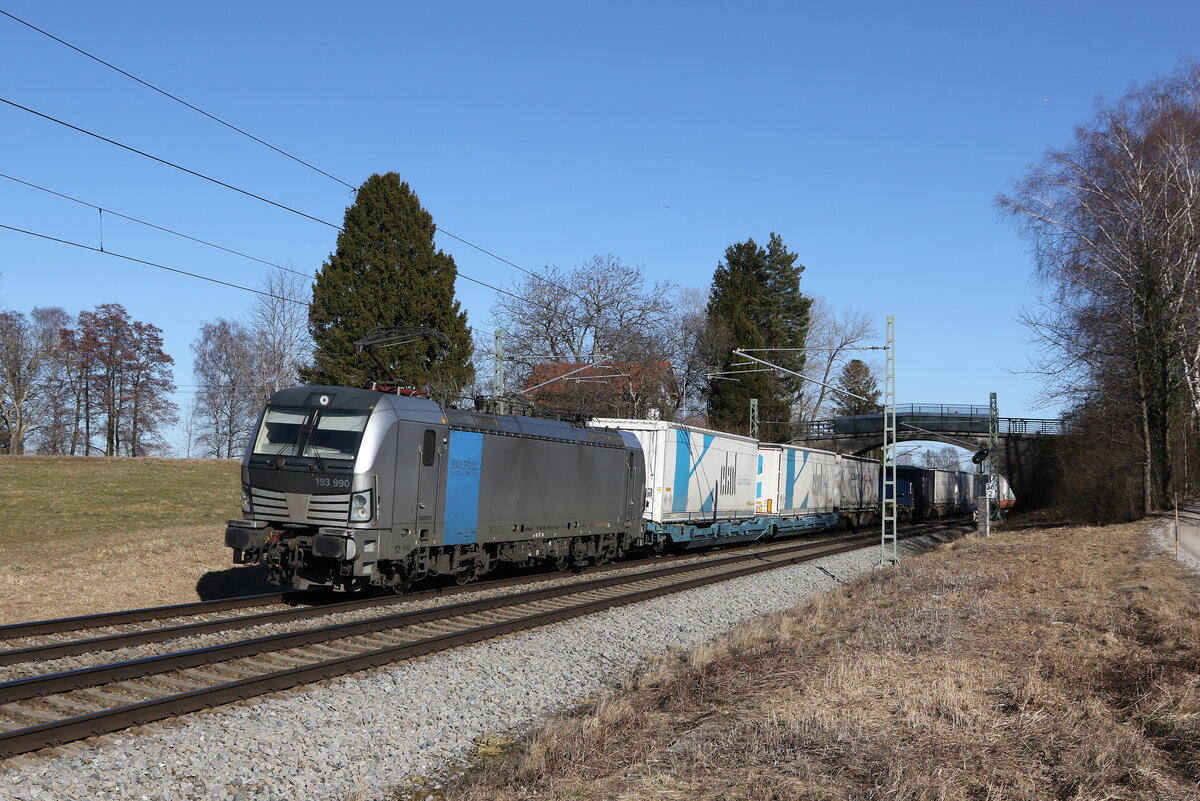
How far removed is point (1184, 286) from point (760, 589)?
58.1 feet

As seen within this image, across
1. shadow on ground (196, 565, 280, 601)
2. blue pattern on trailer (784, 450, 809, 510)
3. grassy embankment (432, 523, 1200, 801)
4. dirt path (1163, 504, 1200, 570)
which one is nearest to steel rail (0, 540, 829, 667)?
shadow on ground (196, 565, 280, 601)

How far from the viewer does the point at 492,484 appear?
15.8m

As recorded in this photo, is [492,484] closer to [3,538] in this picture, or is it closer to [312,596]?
[312,596]

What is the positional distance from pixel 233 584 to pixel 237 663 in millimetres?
7575

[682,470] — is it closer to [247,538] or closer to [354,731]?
[247,538]

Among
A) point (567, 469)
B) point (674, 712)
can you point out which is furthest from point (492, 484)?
point (674, 712)

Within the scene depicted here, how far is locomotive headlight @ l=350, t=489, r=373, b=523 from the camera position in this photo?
12.8 meters

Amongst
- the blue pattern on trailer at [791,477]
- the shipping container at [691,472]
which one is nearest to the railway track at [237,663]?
the shipping container at [691,472]

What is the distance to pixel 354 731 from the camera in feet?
25.5

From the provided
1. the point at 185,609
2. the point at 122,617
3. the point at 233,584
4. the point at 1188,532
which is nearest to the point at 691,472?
the point at 233,584

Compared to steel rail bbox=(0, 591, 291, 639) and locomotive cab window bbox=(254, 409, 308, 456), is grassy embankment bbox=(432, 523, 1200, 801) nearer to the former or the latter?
locomotive cab window bbox=(254, 409, 308, 456)

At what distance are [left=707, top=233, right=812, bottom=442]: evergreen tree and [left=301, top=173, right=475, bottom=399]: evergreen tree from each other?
24.1 m

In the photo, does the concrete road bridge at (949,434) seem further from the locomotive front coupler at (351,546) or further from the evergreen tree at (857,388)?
the locomotive front coupler at (351,546)

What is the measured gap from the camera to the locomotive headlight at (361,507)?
504 inches
